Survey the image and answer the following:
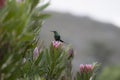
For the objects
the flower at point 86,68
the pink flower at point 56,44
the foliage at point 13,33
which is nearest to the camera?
the foliage at point 13,33

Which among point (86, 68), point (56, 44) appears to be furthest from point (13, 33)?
point (86, 68)

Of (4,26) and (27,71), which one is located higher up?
(4,26)

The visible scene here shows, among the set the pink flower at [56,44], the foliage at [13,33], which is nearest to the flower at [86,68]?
the pink flower at [56,44]

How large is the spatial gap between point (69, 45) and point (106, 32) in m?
63.0

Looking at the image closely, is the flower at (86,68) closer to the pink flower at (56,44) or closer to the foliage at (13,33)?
the pink flower at (56,44)

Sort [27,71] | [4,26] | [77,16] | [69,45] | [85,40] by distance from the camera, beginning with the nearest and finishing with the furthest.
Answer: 1. [4,26]
2. [27,71]
3. [69,45]
4. [85,40]
5. [77,16]

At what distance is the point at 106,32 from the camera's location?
65562 mm

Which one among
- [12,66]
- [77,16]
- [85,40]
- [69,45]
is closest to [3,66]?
[12,66]

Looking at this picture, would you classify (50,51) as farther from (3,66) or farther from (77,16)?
(77,16)

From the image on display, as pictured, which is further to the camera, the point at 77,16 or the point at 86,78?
the point at 77,16

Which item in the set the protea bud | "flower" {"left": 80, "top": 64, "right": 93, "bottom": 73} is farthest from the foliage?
"flower" {"left": 80, "top": 64, "right": 93, "bottom": 73}

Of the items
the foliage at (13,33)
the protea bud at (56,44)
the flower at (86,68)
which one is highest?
the foliage at (13,33)

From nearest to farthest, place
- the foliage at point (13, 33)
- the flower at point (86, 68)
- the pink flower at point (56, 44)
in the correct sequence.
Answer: the foliage at point (13, 33), the pink flower at point (56, 44), the flower at point (86, 68)

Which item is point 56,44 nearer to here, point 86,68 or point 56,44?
point 56,44
